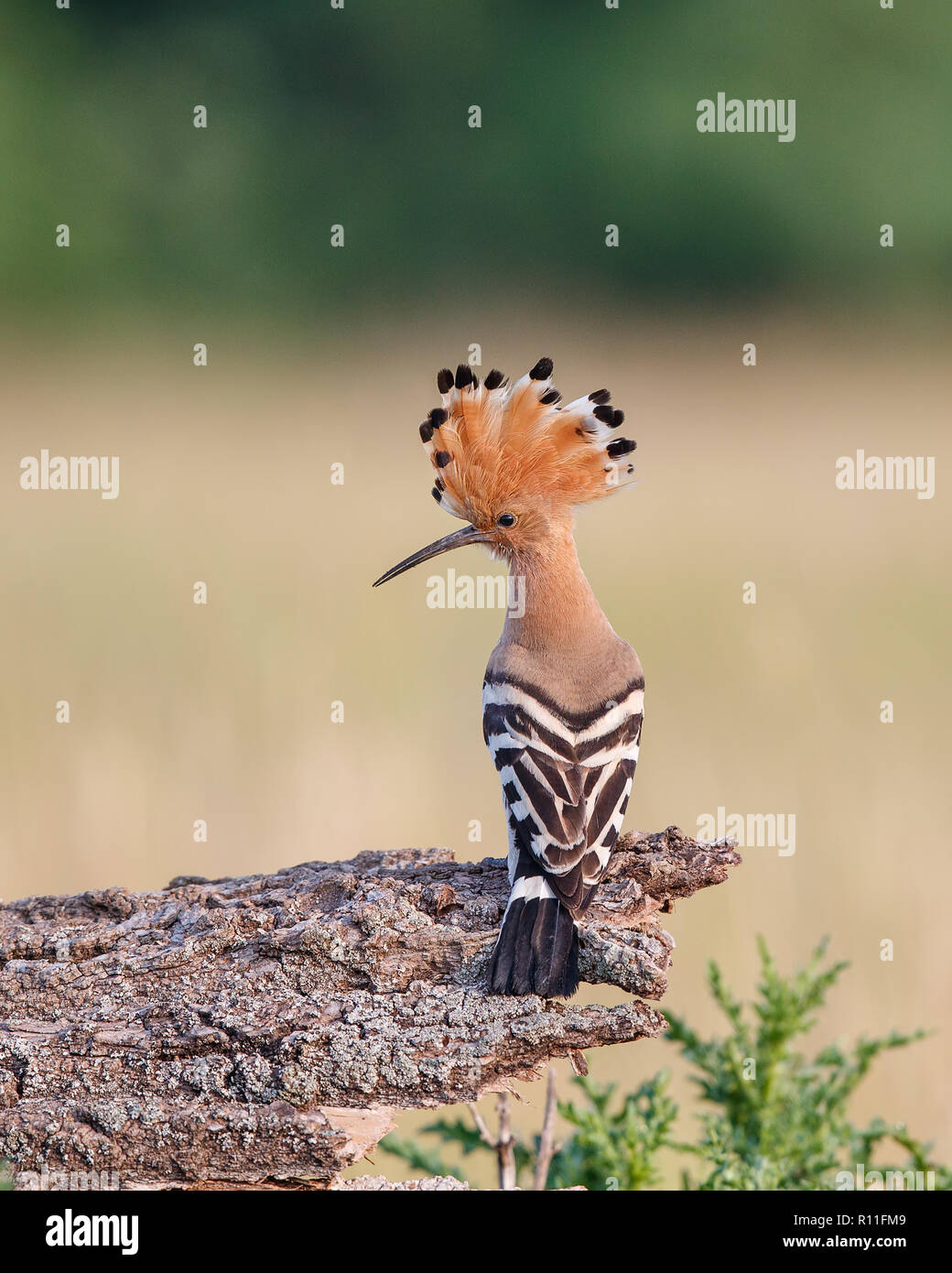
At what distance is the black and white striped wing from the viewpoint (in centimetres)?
374

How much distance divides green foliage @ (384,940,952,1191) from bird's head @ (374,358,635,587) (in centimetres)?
156

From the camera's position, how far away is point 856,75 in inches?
928

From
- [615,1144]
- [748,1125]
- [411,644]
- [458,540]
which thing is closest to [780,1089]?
[748,1125]

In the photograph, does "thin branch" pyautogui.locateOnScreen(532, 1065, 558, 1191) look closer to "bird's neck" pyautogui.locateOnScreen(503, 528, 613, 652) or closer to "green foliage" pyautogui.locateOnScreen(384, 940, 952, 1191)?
"green foliage" pyautogui.locateOnScreen(384, 940, 952, 1191)

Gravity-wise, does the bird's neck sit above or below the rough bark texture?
above

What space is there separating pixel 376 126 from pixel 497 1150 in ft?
70.1

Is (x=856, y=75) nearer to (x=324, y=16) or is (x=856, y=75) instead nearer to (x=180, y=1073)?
(x=324, y=16)

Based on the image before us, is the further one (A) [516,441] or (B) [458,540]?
(B) [458,540]

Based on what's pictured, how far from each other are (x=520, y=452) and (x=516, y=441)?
0.13ft

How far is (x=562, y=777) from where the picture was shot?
157 inches

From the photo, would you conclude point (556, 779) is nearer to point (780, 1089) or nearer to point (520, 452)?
point (520, 452)

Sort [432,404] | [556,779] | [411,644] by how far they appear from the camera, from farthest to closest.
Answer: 1. [432,404]
2. [411,644]
3. [556,779]

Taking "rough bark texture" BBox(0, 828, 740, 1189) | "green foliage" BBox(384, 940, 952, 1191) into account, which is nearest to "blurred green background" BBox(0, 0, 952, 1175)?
"green foliage" BBox(384, 940, 952, 1191)

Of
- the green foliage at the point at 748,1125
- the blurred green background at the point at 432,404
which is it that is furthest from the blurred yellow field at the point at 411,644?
the green foliage at the point at 748,1125
